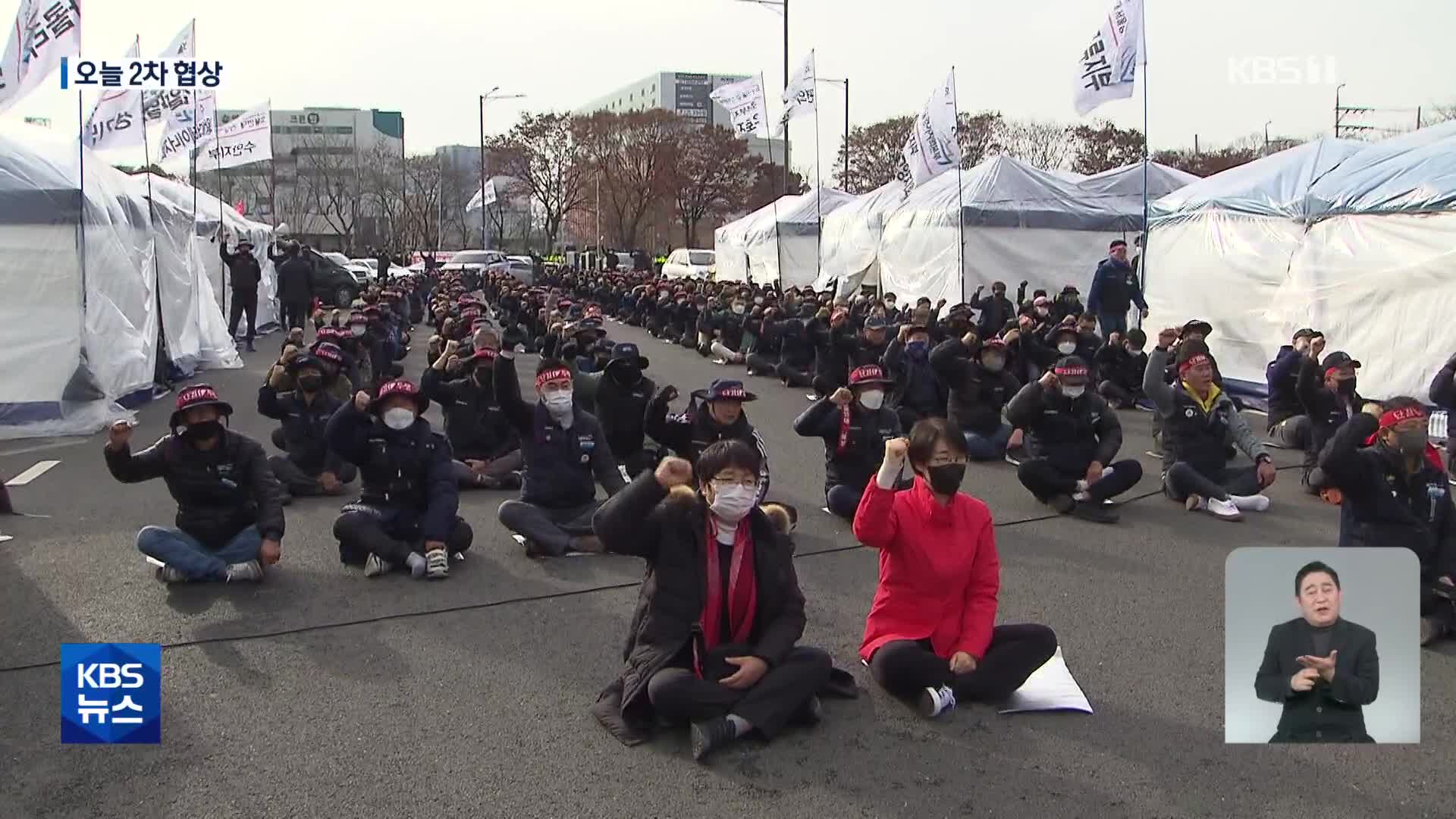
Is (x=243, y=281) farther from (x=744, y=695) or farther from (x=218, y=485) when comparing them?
(x=744, y=695)

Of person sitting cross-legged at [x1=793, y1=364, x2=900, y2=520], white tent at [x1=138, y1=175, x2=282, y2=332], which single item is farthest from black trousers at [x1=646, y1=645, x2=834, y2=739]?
white tent at [x1=138, y1=175, x2=282, y2=332]

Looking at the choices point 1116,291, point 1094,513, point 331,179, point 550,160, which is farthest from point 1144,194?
point 331,179

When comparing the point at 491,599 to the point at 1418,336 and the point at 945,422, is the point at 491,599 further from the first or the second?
the point at 1418,336

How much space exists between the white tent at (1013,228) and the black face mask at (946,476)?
1731 centimetres

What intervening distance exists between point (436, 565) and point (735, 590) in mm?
2774

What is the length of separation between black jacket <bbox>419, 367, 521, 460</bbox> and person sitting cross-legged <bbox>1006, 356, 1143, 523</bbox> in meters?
4.20

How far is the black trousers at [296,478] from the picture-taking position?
9219 millimetres

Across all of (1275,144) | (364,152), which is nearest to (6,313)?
(1275,144)

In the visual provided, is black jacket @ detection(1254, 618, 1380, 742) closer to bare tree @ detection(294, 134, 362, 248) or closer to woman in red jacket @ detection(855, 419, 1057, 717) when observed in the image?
woman in red jacket @ detection(855, 419, 1057, 717)

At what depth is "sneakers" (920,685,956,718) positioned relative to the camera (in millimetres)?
4871

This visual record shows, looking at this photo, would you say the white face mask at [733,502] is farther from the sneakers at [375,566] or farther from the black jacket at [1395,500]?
the black jacket at [1395,500]

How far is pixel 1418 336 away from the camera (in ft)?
39.9

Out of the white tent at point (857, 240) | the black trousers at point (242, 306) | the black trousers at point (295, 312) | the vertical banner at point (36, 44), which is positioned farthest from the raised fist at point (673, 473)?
the white tent at point (857, 240)

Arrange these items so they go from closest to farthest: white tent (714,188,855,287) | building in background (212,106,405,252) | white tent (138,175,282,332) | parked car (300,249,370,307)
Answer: white tent (138,175,282,332) < white tent (714,188,855,287) < parked car (300,249,370,307) < building in background (212,106,405,252)
